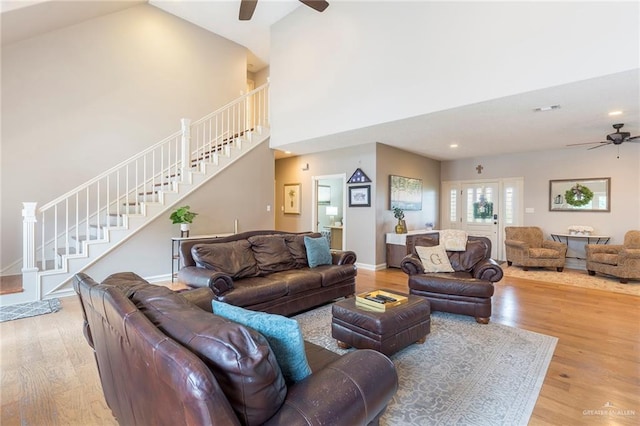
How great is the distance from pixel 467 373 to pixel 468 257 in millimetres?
1918

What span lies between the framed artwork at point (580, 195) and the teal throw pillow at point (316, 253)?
563 centimetres

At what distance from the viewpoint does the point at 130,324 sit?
3.85 feet

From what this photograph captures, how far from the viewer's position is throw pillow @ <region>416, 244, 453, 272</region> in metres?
3.99

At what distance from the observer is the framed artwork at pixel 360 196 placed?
21.1ft

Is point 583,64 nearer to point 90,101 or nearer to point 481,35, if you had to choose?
point 481,35

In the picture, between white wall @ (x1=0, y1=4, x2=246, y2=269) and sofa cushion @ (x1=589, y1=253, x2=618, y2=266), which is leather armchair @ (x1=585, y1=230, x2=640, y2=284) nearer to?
sofa cushion @ (x1=589, y1=253, x2=618, y2=266)

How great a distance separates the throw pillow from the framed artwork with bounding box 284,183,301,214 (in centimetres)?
415

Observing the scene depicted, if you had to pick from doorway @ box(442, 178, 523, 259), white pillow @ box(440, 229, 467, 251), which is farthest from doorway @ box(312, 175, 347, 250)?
white pillow @ box(440, 229, 467, 251)

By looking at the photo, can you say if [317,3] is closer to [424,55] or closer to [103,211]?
[424,55]

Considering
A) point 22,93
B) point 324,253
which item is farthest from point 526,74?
point 22,93

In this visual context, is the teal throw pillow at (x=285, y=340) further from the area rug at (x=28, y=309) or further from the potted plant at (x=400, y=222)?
the potted plant at (x=400, y=222)

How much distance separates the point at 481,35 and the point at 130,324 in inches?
178

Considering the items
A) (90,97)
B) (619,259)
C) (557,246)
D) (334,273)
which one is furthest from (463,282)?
(90,97)

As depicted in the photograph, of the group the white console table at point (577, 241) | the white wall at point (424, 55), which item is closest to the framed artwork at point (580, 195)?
the white console table at point (577, 241)
